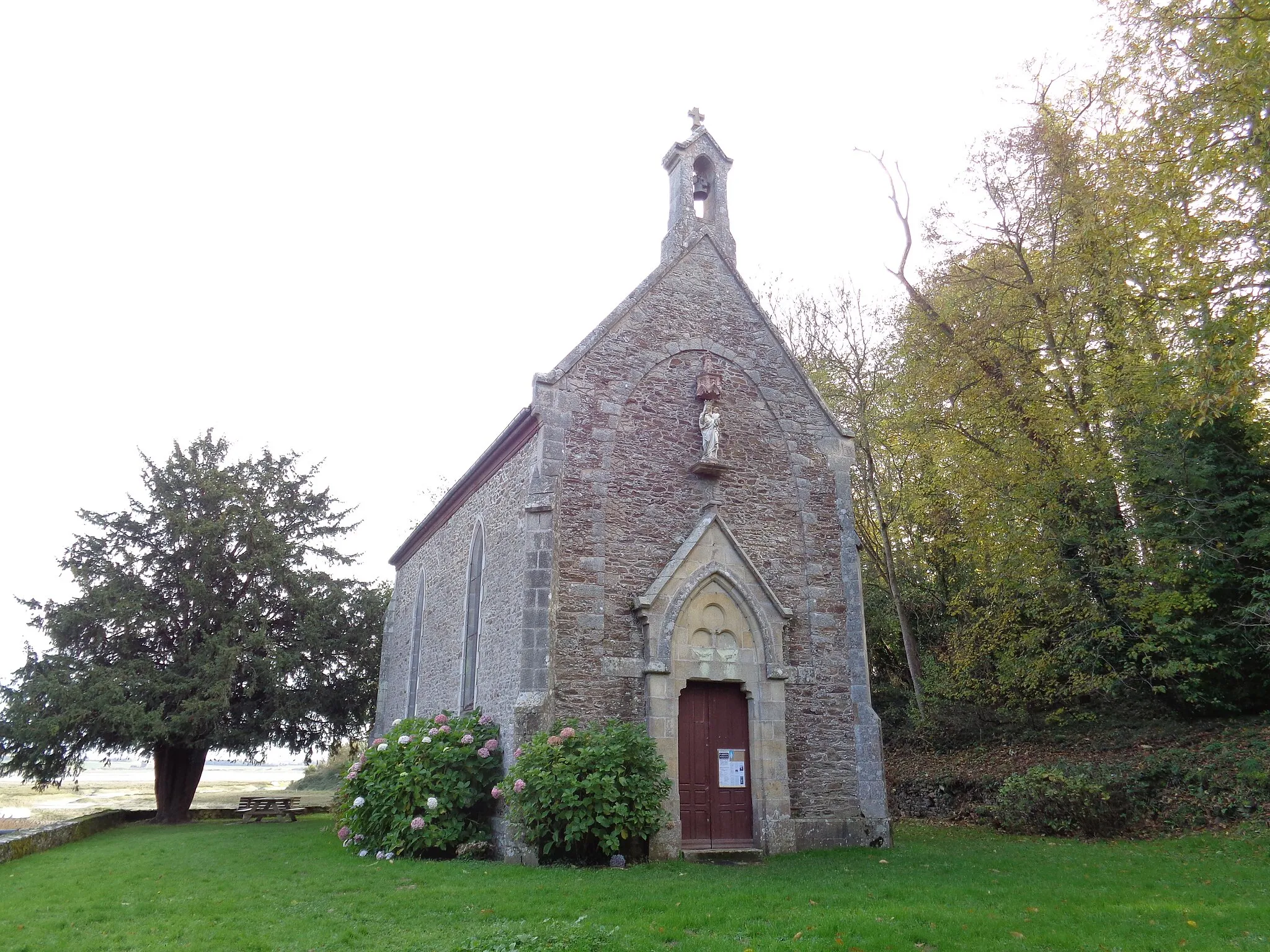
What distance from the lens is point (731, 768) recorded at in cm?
1255

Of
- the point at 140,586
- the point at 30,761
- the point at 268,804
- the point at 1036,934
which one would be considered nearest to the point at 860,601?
the point at 1036,934

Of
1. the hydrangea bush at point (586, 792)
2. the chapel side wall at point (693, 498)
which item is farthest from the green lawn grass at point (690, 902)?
the chapel side wall at point (693, 498)

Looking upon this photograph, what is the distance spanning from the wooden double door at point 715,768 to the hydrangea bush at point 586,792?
1.05 metres

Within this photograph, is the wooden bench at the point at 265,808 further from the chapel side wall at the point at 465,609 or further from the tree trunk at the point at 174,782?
the chapel side wall at the point at 465,609

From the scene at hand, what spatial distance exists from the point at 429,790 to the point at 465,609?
15.6 feet

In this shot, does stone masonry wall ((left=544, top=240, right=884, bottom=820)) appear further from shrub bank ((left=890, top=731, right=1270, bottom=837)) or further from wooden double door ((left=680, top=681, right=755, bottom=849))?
shrub bank ((left=890, top=731, right=1270, bottom=837))

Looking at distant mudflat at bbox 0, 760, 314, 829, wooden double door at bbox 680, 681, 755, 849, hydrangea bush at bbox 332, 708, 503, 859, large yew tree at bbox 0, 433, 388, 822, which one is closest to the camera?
hydrangea bush at bbox 332, 708, 503, 859

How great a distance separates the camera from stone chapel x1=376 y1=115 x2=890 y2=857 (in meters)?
12.2

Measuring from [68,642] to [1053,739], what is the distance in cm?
2386

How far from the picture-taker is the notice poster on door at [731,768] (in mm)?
12453

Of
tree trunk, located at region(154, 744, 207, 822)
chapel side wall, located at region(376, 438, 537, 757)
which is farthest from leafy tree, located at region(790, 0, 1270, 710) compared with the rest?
→ tree trunk, located at region(154, 744, 207, 822)

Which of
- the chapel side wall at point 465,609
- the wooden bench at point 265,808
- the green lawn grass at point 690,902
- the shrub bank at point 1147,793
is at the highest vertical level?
the chapel side wall at point 465,609

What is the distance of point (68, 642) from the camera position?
71.0ft

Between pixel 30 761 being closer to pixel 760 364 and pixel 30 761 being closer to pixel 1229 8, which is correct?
pixel 760 364
